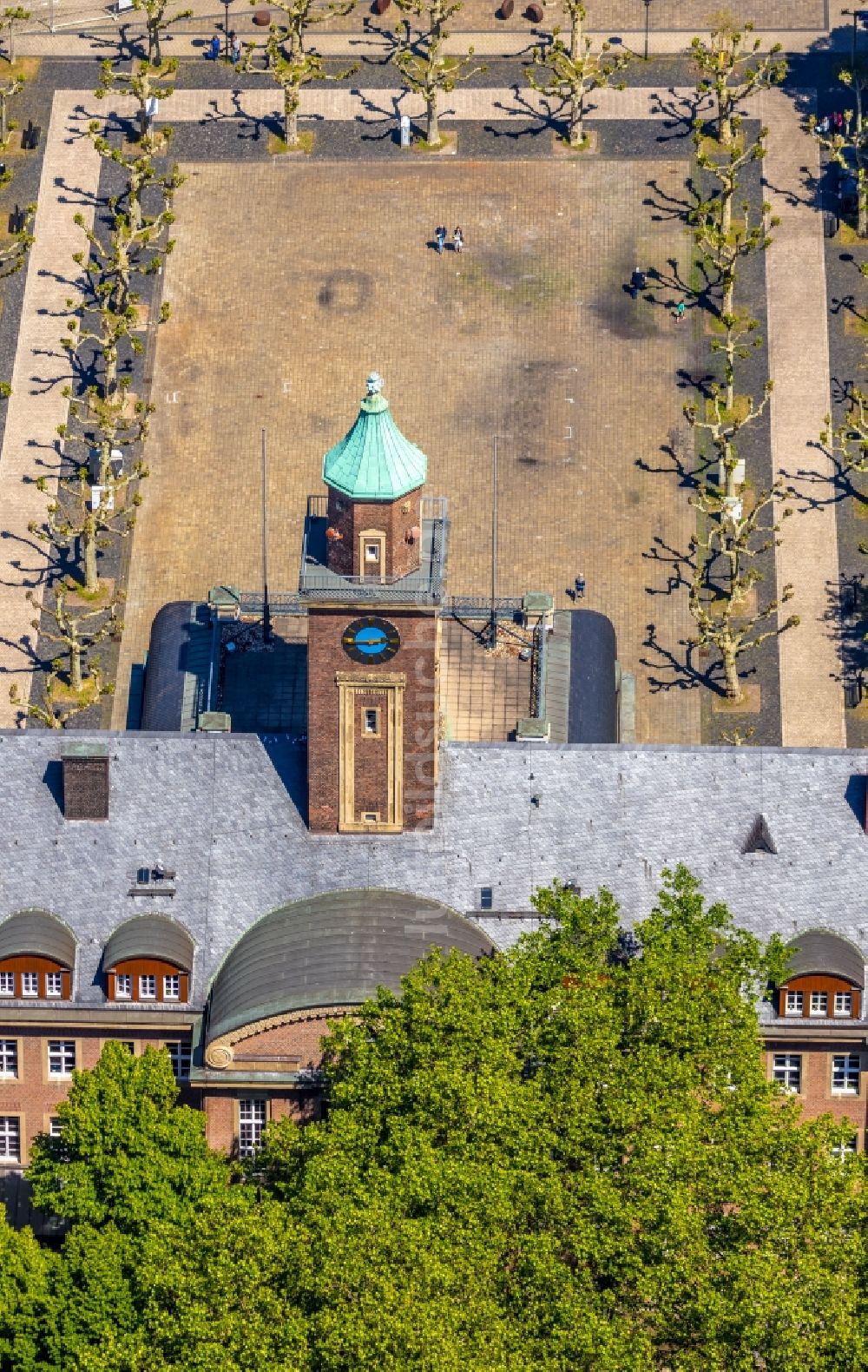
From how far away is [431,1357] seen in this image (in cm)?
19962
